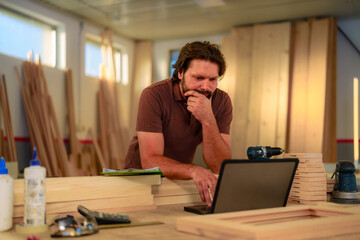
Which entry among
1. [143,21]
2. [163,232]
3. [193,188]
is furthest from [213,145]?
[143,21]

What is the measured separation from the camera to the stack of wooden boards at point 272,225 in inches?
38.0

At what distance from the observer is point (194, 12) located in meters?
5.25

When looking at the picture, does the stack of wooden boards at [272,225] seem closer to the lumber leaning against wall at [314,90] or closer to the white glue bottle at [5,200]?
the white glue bottle at [5,200]

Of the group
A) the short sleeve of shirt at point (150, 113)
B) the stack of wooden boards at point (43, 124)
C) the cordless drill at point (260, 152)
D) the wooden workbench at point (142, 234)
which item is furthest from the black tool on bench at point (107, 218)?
the stack of wooden boards at point (43, 124)

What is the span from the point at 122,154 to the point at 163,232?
4.64 m

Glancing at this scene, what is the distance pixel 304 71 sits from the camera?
5.36m

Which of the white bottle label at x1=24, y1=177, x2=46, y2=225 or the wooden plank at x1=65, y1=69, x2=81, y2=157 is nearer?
the white bottle label at x1=24, y1=177, x2=46, y2=225

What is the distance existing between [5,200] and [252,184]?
2.45ft

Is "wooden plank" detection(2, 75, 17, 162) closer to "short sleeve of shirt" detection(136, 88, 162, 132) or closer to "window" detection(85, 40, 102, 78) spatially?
"window" detection(85, 40, 102, 78)

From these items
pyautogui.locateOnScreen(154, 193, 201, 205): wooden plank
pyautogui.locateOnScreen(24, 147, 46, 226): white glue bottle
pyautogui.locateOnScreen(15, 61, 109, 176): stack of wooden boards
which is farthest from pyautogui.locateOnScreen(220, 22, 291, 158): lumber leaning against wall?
pyautogui.locateOnScreen(24, 147, 46, 226): white glue bottle

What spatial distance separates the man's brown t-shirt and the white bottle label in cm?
104

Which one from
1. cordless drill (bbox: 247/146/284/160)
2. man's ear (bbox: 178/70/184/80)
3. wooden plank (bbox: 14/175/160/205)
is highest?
man's ear (bbox: 178/70/184/80)

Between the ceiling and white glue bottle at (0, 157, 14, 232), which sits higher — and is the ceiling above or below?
above

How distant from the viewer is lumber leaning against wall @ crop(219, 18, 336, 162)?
520cm
